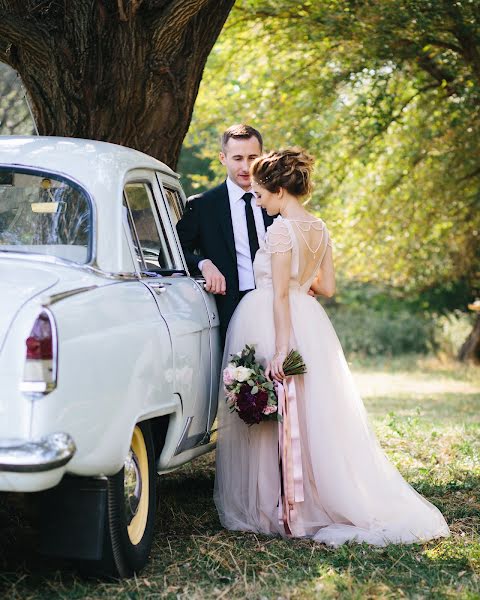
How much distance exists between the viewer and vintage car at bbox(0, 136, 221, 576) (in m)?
3.78

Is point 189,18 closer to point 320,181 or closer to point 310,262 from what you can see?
point 310,262

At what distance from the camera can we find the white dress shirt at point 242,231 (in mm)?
6219

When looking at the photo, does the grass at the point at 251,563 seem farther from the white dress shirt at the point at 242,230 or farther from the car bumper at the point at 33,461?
the white dress shirt at the point at 242,230

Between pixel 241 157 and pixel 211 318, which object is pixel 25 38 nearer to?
pixel 241 157

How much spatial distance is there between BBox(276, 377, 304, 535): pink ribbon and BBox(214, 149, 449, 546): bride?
0.26 ft

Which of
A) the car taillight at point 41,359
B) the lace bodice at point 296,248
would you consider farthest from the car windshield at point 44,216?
the lace bodice at point 296,248

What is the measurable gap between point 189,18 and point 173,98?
624mm

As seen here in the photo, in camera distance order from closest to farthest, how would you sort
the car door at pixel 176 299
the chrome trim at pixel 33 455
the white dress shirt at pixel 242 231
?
the chrome trim at pixel 33 455
the car door at pixel 176 299
the white dress shirt at pixel 242 231

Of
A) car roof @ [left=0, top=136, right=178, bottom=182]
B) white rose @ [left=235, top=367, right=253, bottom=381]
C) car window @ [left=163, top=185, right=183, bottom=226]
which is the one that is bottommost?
white rose @ [left=235, top=367, right=253, bottom=381]

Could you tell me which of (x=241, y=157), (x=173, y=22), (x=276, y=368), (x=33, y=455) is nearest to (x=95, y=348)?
(x=33, y=455)

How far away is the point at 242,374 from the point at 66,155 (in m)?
1.51

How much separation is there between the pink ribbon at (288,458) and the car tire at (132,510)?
95cm

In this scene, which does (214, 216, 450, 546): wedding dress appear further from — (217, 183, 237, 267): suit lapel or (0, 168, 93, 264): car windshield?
(0, 168, 93, 264): car windshield

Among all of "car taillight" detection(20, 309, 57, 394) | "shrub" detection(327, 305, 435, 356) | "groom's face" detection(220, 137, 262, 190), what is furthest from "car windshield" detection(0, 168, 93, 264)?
"shrub" detection(327, 305, 435, 356)
